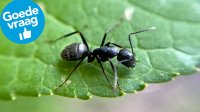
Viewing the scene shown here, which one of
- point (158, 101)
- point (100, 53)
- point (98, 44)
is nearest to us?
point (98, 44)

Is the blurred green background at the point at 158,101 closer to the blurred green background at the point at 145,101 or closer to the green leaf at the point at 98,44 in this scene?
the blurred green background at the point at 145,101

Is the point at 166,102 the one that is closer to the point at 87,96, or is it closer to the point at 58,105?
the point at 58,105

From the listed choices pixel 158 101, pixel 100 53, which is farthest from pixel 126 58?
pixel 158 101

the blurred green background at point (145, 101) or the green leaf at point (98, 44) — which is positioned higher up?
the green leaf at point (98, 44)

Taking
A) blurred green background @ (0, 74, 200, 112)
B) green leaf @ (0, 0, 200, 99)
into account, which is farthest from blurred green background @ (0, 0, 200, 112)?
green leaf @ (0, 0, 200, 99)

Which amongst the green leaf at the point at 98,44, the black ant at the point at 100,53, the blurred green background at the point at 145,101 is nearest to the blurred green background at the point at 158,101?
the blurred green background at the point at 145,101

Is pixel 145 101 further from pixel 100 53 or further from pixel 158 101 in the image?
pixel 100 53
